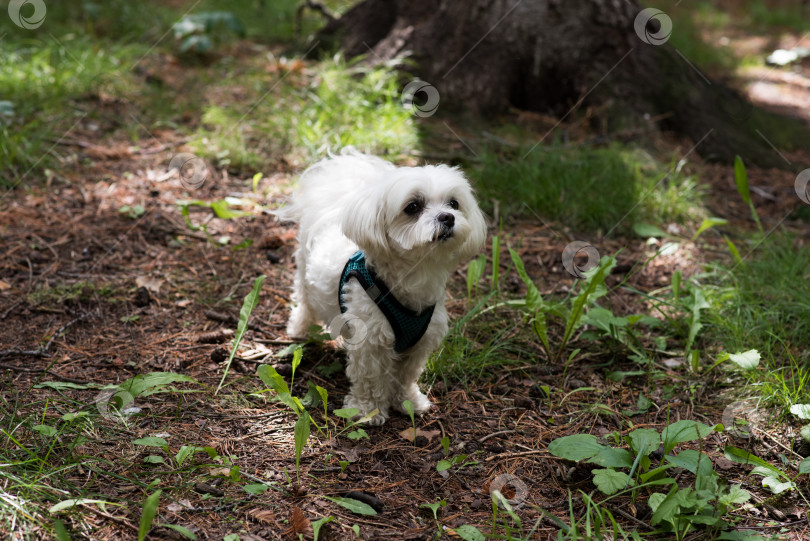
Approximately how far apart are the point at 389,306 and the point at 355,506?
31.4 inches

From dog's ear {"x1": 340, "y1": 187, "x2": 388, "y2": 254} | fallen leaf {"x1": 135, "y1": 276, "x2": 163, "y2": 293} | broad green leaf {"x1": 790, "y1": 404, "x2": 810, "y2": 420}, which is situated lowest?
fallen leaf {"x1": 135, "y1": 276, "x2": 163, "y2": 293}

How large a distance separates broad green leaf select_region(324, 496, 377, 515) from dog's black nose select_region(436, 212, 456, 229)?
1009 millimetres

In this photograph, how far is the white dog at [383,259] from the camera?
97.2 inches

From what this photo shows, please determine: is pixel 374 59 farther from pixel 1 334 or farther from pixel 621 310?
pixel 1 334

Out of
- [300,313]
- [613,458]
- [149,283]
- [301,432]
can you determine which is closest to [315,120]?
[149,283]

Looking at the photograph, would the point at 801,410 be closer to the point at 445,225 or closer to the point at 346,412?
the point at 445,225

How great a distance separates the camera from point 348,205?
2.58m

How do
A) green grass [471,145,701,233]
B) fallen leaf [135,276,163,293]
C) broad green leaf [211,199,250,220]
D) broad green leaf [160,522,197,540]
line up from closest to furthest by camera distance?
broad green leaf [160,522,197,540]
fallen leaf [135,276,163,293]
broad green leaf [211,199,250,220]
green grass [471,145,701,233]

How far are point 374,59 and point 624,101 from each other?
1942mm

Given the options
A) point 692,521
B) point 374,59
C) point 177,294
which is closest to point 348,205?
point 177,294

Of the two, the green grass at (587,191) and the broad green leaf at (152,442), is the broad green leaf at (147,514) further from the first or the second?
the green grass at (587,191)

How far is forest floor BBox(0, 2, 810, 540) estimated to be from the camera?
222 centimetres

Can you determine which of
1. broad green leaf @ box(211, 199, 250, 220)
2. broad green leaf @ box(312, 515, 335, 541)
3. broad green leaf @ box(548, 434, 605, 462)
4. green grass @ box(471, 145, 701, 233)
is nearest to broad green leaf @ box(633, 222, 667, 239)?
green grass @ box(471, 145, 701, 233)

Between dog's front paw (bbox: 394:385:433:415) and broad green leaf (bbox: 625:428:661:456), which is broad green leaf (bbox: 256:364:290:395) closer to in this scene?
dog's front paw (bbox: 394:385:433:415)
